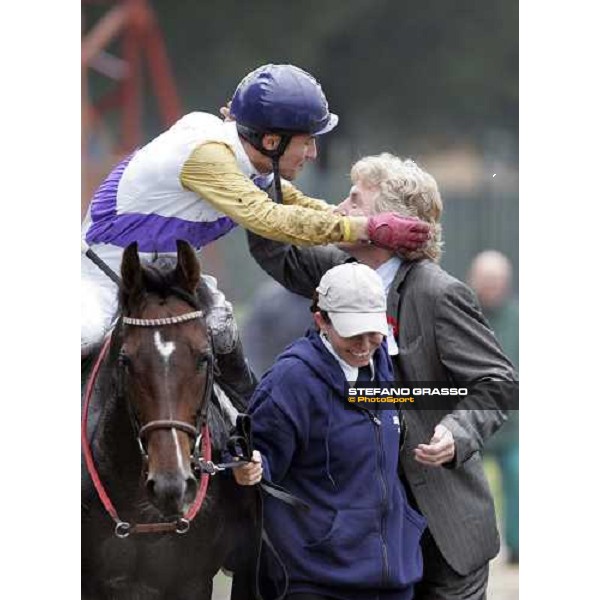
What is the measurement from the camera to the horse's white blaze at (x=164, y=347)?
4.73m

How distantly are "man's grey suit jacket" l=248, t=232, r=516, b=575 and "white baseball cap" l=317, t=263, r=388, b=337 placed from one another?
24 centimetres

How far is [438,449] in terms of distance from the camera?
16.4 ft

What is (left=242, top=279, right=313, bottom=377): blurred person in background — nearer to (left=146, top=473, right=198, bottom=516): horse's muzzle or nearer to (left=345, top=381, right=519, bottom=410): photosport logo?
(left=345, top=381, right=519, bottom=410): photosport logo

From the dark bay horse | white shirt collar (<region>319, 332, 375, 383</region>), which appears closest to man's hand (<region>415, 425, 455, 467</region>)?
white shirt collar (<region>319, 332, 375, 383</region>)

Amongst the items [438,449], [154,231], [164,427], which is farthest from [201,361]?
[438,449]

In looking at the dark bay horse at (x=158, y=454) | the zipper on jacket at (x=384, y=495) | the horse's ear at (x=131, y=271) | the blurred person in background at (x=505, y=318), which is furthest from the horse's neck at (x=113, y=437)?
the blurred person in background at (x=505, y=318)

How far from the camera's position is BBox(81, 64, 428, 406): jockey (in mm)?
5020

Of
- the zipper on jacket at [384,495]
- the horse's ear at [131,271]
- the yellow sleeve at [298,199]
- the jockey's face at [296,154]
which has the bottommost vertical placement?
the zipper on jacket at [384,495]

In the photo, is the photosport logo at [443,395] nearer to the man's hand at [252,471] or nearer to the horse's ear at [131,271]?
the man's hand at [252,471]

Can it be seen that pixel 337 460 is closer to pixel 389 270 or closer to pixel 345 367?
pixel 345 367

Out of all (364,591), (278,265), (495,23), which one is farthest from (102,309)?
(495,23)
